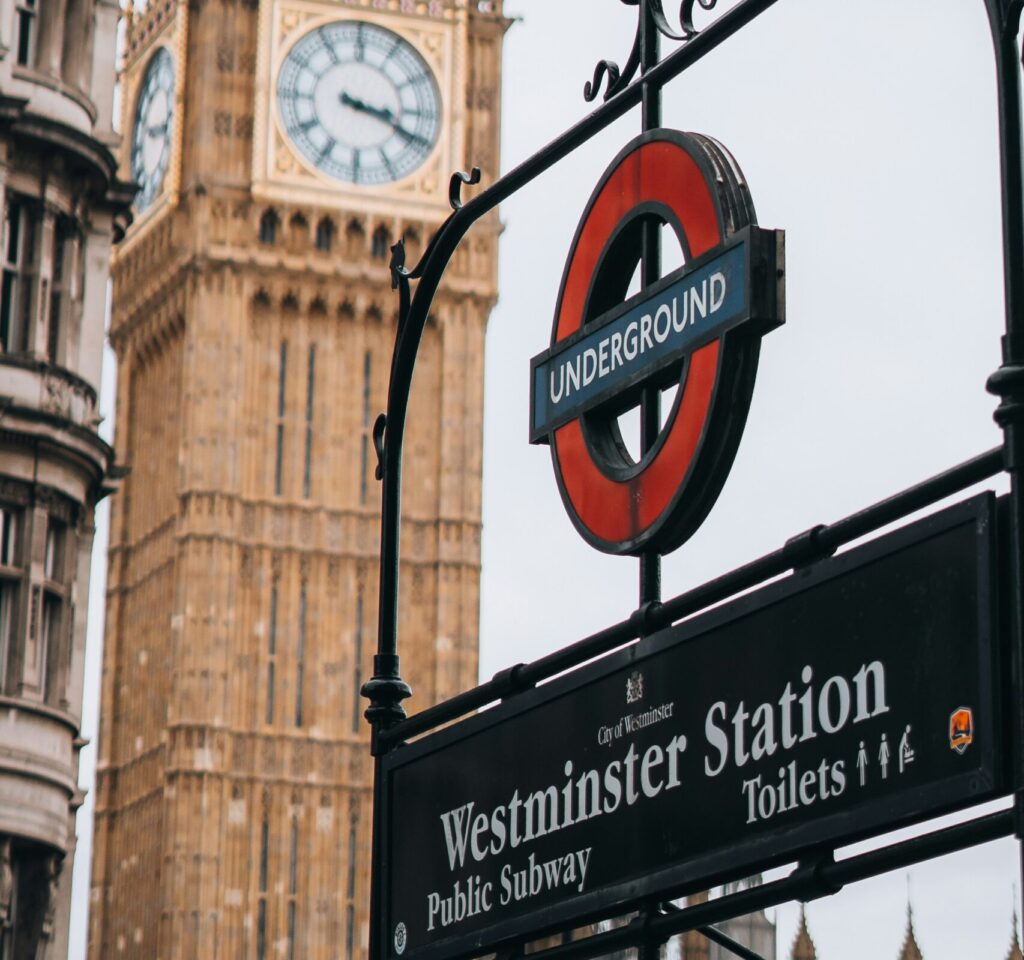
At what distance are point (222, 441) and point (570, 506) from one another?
67.6 meters

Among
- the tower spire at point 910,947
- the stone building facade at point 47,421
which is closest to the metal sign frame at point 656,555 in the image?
the stone building facade at point 47,421

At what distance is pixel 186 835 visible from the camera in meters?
69.8

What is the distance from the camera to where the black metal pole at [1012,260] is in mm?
4125

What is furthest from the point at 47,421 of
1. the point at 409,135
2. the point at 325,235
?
the point at 409,135

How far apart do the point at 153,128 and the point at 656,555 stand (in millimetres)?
73109

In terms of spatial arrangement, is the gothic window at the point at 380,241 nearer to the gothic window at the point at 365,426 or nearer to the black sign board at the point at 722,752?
the gothic window at the point at 365,426

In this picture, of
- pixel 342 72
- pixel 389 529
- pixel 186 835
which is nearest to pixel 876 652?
pixel 389 529

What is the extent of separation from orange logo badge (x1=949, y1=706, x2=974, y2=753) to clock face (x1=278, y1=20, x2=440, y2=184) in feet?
229

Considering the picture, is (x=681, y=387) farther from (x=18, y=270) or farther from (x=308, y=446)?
(x=308, y=446)

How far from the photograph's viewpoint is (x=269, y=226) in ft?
243

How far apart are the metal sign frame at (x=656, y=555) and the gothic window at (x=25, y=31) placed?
2048 centimetres

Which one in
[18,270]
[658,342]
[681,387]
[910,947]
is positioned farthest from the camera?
[910,947]

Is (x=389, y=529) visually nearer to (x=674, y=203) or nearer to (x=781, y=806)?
(x=674, y=203)

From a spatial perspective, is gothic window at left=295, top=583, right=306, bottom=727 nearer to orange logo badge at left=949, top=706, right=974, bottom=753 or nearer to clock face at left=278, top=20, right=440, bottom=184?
clock face at left=278, top=20, right=440, bottom=184
